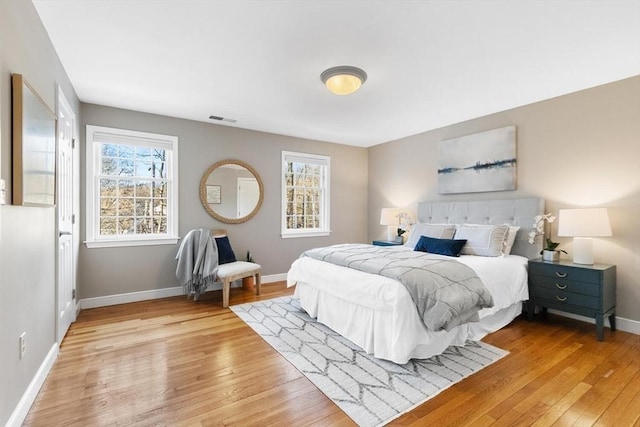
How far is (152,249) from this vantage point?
4027 mm

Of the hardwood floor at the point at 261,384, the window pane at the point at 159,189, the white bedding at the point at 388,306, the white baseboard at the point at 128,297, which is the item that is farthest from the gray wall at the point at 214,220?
the white bedding at the point at 388,306

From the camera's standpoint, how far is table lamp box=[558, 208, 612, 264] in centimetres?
283

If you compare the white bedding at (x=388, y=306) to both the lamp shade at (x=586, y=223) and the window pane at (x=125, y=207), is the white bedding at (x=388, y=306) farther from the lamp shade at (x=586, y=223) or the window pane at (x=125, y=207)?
the window pane at (x=125, y=207)

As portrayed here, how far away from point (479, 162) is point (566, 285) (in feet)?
5.82

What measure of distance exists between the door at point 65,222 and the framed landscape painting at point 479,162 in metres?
4.41

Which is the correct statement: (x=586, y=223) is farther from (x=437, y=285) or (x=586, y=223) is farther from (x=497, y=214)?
(x=437, y=285)

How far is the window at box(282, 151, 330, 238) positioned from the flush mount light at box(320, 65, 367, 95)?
7.85ft

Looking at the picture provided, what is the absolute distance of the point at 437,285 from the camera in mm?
2279

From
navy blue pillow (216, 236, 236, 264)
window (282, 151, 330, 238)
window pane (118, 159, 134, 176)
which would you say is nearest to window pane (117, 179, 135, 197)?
→ window pane (118, 159, 134, 176)

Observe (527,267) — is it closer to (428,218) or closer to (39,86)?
(428,218)

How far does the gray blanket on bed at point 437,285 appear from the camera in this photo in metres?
2.17

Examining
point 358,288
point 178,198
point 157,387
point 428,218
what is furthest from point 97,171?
point 428,218

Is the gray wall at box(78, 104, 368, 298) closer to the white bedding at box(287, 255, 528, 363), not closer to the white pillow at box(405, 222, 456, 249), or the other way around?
the white bedding at box(287, 255, 528, 363)

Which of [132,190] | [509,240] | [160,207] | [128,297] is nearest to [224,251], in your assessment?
[160,207]
